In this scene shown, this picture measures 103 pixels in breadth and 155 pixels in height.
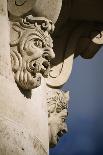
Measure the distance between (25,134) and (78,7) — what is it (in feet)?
7.84

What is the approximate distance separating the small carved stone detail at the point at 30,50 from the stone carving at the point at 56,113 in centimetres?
131

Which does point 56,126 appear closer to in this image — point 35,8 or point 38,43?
point 38,43

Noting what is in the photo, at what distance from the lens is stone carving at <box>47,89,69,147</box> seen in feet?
29.8

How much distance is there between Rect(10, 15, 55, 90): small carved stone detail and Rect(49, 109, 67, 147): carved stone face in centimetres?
130

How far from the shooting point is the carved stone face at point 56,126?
29.7 ft

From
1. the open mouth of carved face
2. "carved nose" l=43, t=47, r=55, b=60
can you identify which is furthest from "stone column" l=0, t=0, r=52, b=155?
"carved nose" l=43, t=47, r=55, b=60

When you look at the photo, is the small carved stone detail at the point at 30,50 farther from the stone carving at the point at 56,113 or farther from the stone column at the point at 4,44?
the stone carving at the point at 56,113

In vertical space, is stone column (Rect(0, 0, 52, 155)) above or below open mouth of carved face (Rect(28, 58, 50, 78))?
below

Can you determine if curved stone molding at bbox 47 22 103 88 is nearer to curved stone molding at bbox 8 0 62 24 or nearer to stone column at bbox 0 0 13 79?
curved stone molding at bbox 8 0 62 24

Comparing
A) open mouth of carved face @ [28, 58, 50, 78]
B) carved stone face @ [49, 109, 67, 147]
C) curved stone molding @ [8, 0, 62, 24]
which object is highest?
curved stone molding @ [8, 0, 62, 24]

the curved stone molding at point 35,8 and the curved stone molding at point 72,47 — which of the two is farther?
the curved stone molding at point 72,47

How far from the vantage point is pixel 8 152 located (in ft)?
23.6

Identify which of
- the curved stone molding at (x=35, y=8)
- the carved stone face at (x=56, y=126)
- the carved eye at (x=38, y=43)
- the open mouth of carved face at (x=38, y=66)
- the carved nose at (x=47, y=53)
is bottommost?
the carved stone face at (x=56, y=126)

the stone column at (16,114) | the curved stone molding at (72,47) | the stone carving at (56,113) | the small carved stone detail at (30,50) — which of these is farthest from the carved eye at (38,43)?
the curved stone molding at (72,47)
